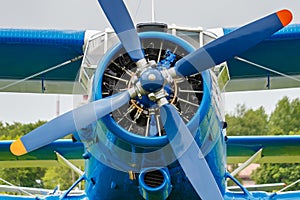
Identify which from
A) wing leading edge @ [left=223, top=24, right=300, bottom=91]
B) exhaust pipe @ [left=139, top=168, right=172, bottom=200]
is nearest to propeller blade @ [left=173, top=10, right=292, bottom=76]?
exhaust pipe @ [left=139, top=168, right=172, bottom=200]

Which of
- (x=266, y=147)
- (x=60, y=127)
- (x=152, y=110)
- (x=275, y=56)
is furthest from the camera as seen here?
(x=266, y=147)

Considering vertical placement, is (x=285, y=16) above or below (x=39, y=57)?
below

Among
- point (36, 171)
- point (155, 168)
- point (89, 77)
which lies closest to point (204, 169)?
point (155, 168)

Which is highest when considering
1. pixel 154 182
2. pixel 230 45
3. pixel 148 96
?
pixel 230 45

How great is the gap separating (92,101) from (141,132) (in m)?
0.70

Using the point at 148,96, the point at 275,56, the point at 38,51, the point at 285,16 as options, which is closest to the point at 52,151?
the point at 38,51

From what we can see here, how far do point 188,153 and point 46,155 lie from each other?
5443 millimetres

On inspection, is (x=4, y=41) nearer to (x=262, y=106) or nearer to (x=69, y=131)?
(x=69, y=131)

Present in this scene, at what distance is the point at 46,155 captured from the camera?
464 inches

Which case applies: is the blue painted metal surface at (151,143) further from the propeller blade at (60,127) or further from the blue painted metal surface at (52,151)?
the blue painted metal surface at (52,151)

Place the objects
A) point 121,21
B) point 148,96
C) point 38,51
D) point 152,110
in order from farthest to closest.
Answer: point 38,51 < point 121,21 < point 152,110 < point 148,96

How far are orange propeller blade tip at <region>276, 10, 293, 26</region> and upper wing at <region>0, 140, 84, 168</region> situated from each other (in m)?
4.92

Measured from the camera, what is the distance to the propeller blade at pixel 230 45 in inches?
273

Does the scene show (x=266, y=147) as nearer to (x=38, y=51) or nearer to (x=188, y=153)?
(x=38, y=51)
